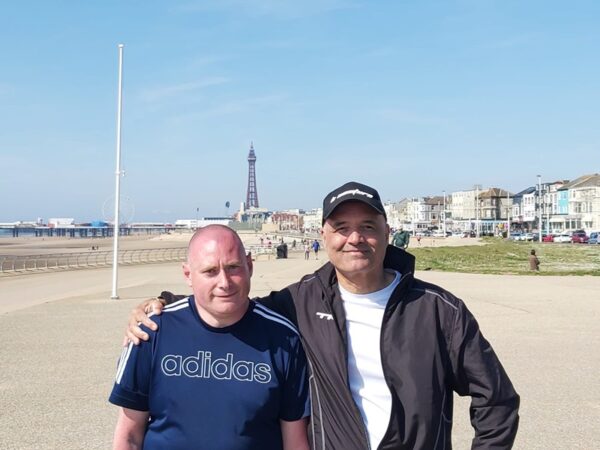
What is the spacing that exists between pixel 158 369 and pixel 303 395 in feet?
2.06

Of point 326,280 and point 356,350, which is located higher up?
point 326,280

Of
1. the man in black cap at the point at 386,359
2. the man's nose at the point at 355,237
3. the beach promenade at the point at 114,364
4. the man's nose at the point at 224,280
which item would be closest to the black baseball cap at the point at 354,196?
the man in black cap at the point at 386,359

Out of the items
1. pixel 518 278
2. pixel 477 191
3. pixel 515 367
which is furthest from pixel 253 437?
pixel 477 191

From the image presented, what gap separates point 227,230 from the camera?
2727 millimetres

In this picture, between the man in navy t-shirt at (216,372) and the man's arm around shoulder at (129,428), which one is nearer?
the man in navy t-shirt at (216,372)

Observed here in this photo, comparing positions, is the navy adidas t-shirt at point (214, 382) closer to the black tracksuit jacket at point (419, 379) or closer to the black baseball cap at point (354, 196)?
the black tracksuit jacket at point (419, 379)

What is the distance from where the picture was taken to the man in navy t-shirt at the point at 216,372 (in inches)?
98.5

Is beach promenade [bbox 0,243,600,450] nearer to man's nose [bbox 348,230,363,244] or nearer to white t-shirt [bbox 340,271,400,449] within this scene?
white t-shirt [bbox 340,271,400,449]

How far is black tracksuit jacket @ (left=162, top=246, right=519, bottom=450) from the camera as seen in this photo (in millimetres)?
2590

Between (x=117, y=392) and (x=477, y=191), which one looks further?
(x=477, y=191)

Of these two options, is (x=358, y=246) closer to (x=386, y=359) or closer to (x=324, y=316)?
(x=324, y=316)

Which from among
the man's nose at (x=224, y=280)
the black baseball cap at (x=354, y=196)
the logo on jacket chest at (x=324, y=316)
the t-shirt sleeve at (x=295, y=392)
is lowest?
the t-shirt sleeve at (x=295, y=392)

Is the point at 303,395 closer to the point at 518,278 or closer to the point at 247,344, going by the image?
the point at 247,344

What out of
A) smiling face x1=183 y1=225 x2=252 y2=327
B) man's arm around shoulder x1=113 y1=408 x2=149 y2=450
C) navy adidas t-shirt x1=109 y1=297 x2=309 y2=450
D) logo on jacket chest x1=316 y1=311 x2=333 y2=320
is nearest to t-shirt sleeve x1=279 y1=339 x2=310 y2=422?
navy adidas t-shirt x1=109 y1=297 x2=309 y2=450
